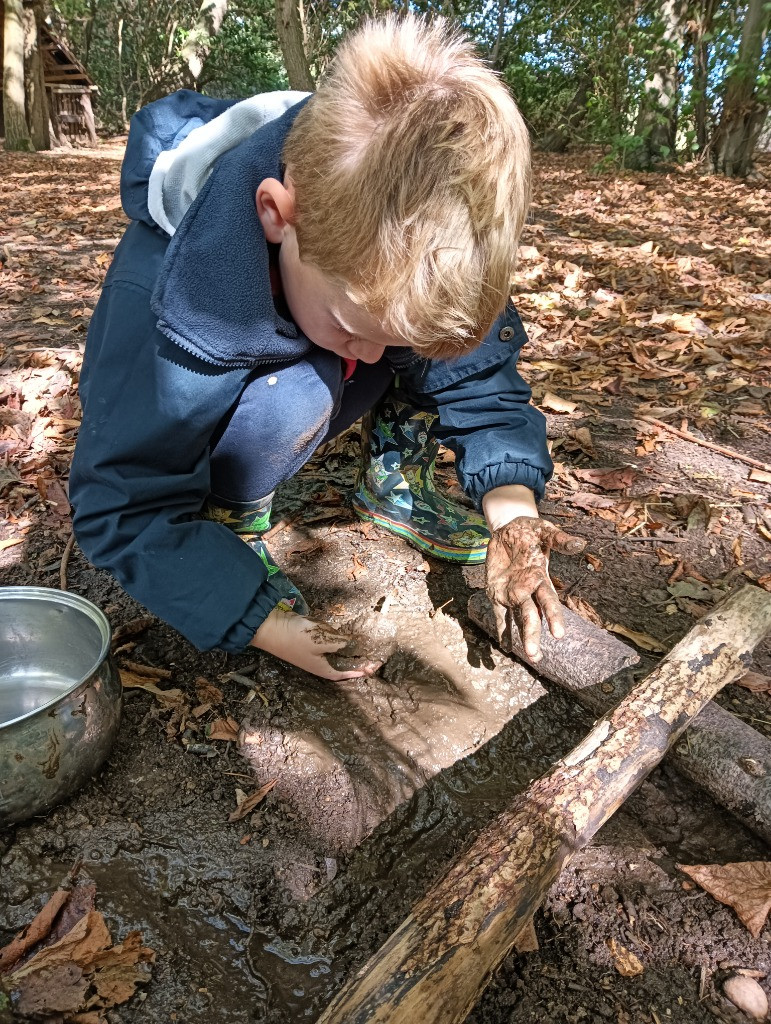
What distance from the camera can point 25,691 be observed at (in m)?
1.97

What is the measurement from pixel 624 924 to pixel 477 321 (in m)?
1.21

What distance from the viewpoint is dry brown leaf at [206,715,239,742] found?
183cm

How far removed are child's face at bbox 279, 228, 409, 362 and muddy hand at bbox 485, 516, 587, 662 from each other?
1.87 feet

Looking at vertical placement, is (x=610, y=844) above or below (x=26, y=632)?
below

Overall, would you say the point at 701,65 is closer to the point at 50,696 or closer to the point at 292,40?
the point at 292,40

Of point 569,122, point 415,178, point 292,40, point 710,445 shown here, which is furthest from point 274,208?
point 569,122

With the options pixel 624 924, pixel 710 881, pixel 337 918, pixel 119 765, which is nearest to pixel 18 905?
pixel 119 765

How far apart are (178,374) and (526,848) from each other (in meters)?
1.18

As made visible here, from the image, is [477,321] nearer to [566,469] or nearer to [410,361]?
[410,361]

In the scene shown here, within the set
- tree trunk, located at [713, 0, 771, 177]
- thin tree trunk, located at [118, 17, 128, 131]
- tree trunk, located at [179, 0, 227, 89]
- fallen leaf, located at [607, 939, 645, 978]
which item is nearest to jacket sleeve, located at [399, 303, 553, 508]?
fallen leaf, located at [607, 939, 645, 978]

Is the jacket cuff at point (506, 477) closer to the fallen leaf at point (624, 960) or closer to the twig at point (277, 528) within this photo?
the twig at point (277, 528)

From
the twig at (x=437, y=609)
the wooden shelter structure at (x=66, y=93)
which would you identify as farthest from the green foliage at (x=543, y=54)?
the wooden shelter structure at (x=66, y=93)

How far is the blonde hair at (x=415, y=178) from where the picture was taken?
4.03 ft

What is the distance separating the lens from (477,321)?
1.39 metres
